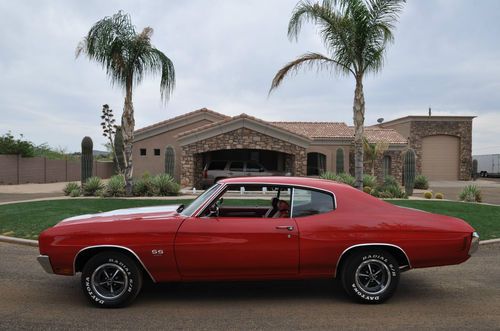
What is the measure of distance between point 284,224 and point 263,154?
2120 cm

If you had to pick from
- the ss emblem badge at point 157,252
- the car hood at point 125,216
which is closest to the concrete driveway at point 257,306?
the ss emblem badge at point 157,252

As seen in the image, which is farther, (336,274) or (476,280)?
(476,280)

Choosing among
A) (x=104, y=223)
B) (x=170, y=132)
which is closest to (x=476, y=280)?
(x=104, y=223)

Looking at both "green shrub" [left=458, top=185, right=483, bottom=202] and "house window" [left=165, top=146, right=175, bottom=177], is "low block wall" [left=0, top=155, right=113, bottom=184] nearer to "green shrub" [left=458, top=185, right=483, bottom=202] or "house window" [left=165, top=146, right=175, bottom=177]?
"house window" [left=165, top=146, right=175, bottom=177]

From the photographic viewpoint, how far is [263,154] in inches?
1022

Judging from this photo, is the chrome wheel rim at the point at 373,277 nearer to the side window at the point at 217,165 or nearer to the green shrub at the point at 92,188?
the green shrub at the point at 92,188

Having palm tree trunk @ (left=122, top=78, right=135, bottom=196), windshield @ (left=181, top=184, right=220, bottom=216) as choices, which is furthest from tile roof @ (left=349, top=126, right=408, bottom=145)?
windshield @ (left=181, top=184, right=220, bottom=216)

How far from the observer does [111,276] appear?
15.5 feet

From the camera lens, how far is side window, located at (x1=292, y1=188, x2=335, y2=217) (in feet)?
16.2

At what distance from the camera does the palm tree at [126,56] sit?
15086mm

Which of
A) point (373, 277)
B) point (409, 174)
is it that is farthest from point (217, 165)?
point (373, 277)

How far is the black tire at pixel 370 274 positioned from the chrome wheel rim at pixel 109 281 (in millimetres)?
2541

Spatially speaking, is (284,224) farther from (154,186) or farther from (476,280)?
(154,186)

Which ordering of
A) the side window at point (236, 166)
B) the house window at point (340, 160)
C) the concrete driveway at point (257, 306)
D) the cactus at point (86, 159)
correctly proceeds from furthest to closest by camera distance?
the house window at point (340, 160) → the side window at point (236, 166) → the cactus at point (86, 159) → the concrete driveway at point (257, 306)
